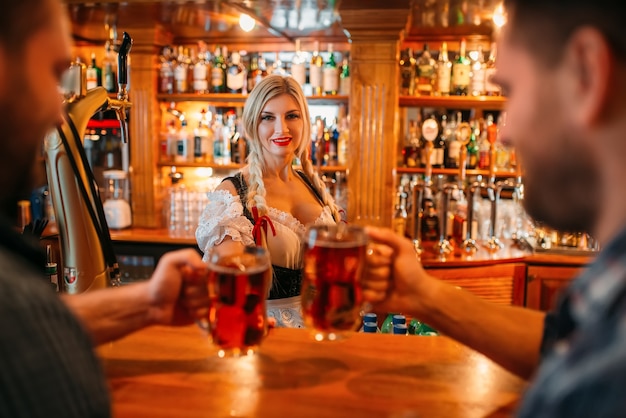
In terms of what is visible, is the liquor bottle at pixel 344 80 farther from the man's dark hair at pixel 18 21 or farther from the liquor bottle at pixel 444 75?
the man's dark hair at pixel 18 21

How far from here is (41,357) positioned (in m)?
0.70

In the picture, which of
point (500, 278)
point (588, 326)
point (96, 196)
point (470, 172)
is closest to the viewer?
point (588, 326)

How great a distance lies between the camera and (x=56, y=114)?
2.90 ft

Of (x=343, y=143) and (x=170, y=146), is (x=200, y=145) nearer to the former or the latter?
(x=170, y=146)

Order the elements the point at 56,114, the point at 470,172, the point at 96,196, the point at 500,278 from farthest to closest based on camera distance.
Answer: the point at 470,172 < the point at 500,278 < the point at 96,196 < the point at 56,114

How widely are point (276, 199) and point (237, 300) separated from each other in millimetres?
1524

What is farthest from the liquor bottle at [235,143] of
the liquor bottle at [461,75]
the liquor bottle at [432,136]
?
the liquor bottle at [461,75]

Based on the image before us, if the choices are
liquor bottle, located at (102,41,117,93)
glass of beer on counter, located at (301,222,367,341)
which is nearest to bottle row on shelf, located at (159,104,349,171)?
liquor bottle, located at (102,41,117,93)

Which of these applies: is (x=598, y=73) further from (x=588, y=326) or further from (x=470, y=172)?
(x=470, y=172)

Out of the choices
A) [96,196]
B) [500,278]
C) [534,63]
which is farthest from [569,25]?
[500,278]

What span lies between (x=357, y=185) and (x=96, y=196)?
270cm

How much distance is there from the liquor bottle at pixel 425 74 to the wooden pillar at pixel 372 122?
38cm

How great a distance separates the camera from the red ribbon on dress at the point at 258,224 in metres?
2.41

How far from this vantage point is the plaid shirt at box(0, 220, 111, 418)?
2.22ft
